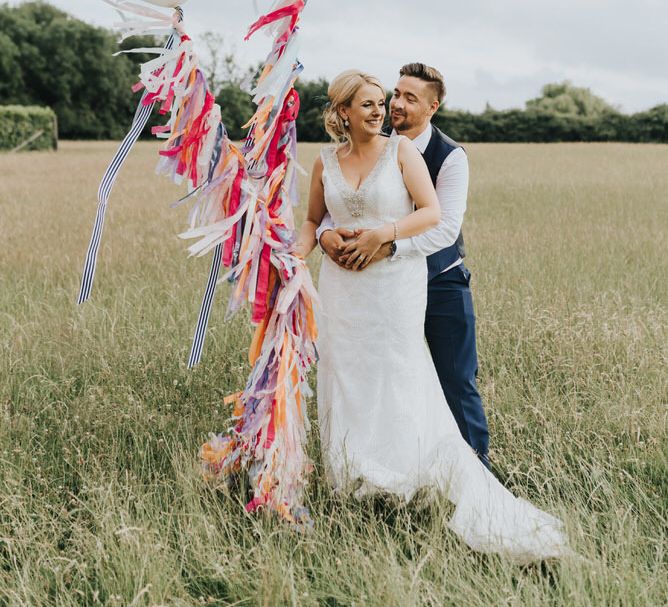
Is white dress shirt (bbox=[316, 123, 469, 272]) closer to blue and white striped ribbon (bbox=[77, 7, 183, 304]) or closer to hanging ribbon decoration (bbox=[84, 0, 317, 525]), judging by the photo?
hanging ribbon decoration (bbox=[84, 0, 317, 525])

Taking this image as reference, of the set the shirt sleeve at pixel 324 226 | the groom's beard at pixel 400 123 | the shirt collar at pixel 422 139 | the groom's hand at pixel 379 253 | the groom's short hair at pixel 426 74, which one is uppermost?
the groom's short hair at pixel 426 74

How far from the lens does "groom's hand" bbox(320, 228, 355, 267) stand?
2.63 metres

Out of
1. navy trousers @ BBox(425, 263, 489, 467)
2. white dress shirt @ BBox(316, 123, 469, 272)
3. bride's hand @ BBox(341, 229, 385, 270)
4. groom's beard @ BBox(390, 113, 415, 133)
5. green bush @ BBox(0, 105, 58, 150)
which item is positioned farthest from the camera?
green bush @ BBox(0, 105, 58, 150)

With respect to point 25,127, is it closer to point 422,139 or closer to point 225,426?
point 225,426

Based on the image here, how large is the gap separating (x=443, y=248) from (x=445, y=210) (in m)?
0.16

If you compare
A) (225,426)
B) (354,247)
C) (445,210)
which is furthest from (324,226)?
(225,426)

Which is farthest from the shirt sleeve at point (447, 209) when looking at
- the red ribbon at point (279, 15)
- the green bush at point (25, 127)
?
the green bush at point (25, 127)

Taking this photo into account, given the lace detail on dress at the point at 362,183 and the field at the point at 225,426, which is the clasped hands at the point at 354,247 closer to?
the lace detail on dress at the point at 362,183

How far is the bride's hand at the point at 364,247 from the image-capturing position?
2580 mm

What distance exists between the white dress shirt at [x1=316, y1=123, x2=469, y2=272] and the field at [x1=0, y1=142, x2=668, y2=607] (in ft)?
3.06

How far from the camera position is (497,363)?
409cm

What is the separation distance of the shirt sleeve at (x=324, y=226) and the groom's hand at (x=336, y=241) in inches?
3.0

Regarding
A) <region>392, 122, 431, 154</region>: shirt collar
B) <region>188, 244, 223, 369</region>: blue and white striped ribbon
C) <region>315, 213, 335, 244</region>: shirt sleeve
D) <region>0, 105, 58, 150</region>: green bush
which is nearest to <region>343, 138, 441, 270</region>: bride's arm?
<region>315, 213, 335, 244</region>: shirt sleeve

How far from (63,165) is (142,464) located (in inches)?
681
